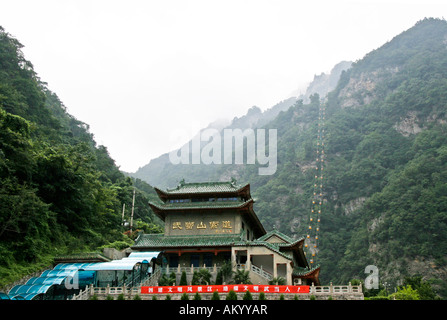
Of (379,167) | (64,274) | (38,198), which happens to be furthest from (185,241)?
(379,167)

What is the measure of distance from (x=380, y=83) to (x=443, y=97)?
110 ft

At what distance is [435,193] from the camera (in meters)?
71.3

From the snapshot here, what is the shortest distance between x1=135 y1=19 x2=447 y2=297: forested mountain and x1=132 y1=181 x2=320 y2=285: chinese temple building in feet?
118

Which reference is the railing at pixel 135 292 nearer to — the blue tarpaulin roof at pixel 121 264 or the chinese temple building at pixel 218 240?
the blue tarpaulin roof at pixel 121 264

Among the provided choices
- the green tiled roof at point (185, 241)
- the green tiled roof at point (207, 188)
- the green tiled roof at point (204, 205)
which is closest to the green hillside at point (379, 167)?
the green tiled roof at point (207, 188)

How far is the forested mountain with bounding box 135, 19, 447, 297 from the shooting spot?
6944 cm

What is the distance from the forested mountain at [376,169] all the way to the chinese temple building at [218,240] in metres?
36.0

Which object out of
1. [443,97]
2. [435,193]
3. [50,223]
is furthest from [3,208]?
[443,97]

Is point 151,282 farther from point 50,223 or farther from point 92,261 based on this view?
point 50,223

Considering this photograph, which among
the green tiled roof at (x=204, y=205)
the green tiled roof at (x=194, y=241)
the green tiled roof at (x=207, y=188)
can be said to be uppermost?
the green tiled roof at (x=207, y=188)

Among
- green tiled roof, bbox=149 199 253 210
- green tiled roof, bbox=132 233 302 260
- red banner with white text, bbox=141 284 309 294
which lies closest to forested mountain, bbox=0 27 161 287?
green tiled roof, bbox=132 233 302 260

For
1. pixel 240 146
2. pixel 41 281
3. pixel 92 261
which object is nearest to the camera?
pixel 41 281

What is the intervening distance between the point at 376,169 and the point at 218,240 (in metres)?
72.4

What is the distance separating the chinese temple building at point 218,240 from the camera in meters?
31.8
